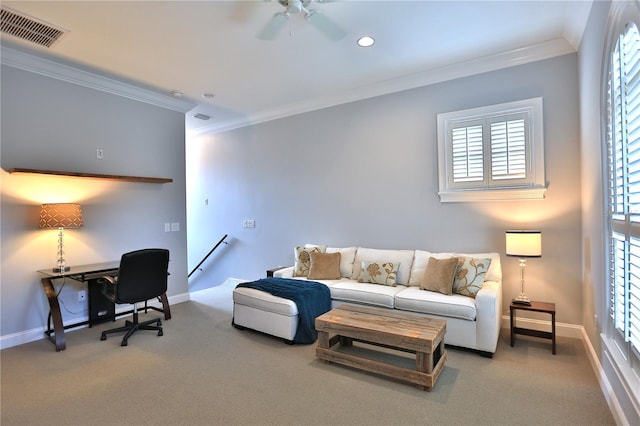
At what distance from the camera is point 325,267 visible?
428 cm

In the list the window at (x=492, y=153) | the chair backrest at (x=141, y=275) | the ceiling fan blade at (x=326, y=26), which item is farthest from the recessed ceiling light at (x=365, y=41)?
the chair backrest at (x=141, y=275)

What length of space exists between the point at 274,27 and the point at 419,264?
292cm

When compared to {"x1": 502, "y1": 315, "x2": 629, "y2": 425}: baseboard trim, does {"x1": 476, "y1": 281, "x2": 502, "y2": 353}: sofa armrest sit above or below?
above

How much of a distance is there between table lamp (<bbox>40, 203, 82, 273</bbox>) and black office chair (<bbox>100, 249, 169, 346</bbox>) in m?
0.70

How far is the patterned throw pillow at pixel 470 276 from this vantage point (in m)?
3.28

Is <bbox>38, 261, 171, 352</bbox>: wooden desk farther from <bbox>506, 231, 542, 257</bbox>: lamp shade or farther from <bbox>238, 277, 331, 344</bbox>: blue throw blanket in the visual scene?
<bbox>506, 231, 542, 257</bbox>: lamp shade

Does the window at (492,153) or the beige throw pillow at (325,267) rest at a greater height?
the window at (492,153)

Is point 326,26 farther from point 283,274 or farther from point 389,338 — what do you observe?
point 283,274

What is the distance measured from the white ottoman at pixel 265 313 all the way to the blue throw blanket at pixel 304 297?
55 mm

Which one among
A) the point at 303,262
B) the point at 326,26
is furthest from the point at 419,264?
the point at 326,26

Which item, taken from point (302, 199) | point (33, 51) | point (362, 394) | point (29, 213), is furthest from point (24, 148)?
point (362, 394)

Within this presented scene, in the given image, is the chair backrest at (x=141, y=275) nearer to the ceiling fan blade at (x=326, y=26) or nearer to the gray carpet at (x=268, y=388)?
the gray carpet at (x=268, y=388)

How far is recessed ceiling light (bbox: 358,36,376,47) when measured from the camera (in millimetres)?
3271

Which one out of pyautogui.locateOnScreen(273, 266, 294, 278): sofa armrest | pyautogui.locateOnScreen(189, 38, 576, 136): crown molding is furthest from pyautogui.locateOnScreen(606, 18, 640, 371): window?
pyautogui.locateOnScreen(273, 266, 294, 278): sofa armrest
